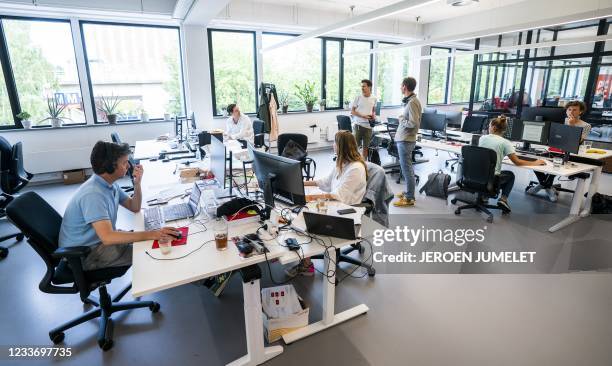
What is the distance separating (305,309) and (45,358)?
65.7 inches

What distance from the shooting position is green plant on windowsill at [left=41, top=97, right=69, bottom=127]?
5.78 meters

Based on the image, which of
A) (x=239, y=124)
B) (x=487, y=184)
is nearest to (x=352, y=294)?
(x=487, y=184)

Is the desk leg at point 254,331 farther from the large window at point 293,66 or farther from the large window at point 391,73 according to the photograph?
the large window at point 391,73

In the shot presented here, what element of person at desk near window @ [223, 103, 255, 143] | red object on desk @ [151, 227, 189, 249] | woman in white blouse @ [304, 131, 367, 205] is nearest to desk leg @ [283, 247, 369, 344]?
woman in white blouse @ [304, 131, 367, 205]

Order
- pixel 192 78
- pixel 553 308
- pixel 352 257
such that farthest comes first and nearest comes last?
pixel 192 78 < pixel 352 257 < pixel 553 308

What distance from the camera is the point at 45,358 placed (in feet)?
6.88

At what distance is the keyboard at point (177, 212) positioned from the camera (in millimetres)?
2406

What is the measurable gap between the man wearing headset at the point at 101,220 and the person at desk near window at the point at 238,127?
3.47m

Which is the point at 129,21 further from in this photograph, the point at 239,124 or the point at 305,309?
the point at 305,309

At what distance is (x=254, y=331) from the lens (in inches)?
76.9

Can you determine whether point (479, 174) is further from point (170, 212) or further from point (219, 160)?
point (170, 212)

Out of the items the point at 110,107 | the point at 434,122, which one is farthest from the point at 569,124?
the point at 110,107

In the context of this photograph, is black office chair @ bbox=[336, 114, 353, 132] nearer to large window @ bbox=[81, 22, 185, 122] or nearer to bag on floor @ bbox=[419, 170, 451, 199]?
bag on floor @ bbox=[419, 170, 451, 199]

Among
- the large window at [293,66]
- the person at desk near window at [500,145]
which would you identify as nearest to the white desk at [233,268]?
the person at desk near window at [500,145]
